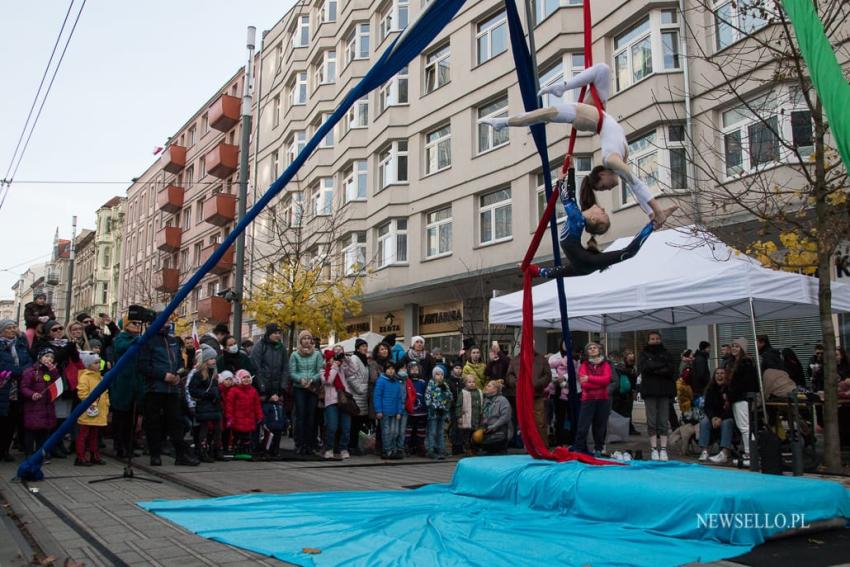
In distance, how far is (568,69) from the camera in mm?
20016

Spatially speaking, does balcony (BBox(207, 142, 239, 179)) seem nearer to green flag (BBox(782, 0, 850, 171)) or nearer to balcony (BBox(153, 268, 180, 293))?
balcony (BBox(153, 268, 180, 293))

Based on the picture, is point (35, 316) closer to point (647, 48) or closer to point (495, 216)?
point (495, 216)

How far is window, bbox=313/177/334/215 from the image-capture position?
103 ft

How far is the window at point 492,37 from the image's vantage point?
2275cm

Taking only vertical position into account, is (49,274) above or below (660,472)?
above

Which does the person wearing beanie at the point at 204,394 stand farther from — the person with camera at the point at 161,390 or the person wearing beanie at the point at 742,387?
the person wearing beanie at the point at 742,387

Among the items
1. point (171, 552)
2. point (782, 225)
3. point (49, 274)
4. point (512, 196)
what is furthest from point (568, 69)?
point (49, 274)

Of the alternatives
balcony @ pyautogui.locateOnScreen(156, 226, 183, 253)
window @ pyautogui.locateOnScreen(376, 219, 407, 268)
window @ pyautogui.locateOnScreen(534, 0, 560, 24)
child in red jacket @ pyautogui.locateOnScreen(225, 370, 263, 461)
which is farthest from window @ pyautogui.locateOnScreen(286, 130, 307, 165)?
child in red jacket @ pyautogui.locateOnScreen(225, 370, 263, 461)

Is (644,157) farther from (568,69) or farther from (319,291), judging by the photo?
(319,291)

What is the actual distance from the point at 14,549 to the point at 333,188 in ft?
89.2

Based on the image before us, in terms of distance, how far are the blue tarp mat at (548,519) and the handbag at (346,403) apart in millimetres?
3769

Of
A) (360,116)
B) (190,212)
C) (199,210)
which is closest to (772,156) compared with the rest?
(360,116)

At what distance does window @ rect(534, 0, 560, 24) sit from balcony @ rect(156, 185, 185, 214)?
3434 cm

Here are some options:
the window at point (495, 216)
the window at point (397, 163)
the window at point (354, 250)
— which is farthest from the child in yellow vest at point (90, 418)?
the window at point (354, 250)
